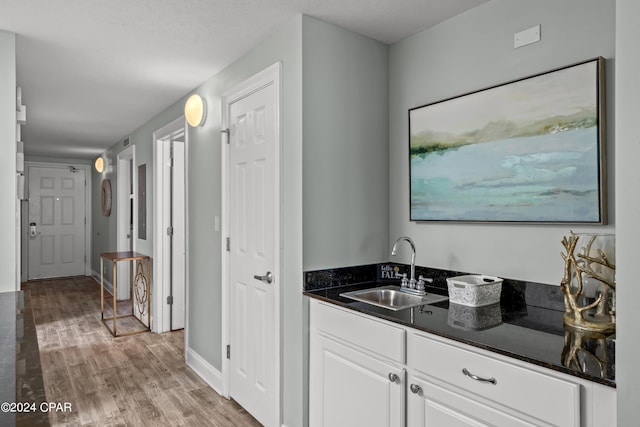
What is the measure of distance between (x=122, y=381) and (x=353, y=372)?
2.14 m

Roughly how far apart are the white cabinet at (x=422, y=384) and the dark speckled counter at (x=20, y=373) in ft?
3.93

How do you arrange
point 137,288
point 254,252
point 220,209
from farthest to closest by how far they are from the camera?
point 137,288
point 220,209
point 254,252

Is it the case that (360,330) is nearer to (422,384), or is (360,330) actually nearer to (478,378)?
(422,384)

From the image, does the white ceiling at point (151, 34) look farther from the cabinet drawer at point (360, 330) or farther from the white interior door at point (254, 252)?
the cabinet drawer at point (360, 330)

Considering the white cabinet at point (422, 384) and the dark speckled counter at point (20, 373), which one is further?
the white cabinet at point (422, 384)

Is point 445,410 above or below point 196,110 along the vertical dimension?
below

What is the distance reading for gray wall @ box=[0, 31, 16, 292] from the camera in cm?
229

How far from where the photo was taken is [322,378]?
2080 millimetres

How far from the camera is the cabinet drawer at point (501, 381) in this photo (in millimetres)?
1176

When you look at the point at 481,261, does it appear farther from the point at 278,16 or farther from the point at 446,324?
the point at 278,16

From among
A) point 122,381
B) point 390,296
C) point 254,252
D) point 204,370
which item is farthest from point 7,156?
point 390,296

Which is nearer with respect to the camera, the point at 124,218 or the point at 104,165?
the point at 124,218

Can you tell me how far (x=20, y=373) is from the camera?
983 millimetres

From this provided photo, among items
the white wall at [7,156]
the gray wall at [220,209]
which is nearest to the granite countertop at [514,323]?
the gray wall at [220,209]
